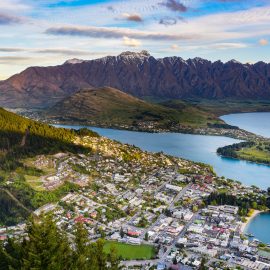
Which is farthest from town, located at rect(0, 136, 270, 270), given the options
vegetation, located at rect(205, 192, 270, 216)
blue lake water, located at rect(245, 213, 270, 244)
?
blue lake water, located at rect(245, 213, 270, 244)

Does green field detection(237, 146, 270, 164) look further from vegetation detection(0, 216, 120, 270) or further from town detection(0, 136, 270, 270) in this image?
vegetation detection(0, 216, 120, 270)

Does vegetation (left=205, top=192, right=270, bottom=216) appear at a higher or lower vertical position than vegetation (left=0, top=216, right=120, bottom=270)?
lower

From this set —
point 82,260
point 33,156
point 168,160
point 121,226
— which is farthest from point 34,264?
point 168,160

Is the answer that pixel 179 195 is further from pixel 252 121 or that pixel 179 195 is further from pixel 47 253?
pixel 252 121

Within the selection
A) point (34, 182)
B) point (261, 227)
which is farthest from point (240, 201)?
point (34, 182)

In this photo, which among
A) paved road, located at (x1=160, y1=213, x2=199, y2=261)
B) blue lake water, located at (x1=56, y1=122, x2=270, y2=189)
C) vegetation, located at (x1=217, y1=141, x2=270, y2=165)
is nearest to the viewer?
paved road, located at (x1=160, y1=213, x2=199, y2=261)

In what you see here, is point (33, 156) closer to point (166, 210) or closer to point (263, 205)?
point (166, 210)
